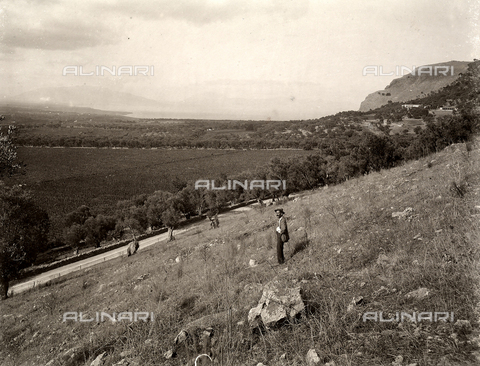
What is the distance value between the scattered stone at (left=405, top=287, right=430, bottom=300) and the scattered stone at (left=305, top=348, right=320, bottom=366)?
2003 mm

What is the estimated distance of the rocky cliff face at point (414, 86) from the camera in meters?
125

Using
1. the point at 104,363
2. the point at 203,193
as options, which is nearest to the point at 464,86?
the point at 203,193

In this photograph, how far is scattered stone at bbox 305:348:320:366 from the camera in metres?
3.80

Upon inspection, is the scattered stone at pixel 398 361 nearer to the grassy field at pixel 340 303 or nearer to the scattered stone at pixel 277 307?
the grassy field at pixel 340 303

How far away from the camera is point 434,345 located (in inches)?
143

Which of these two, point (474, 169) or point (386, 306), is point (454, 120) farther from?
point (386, 306)

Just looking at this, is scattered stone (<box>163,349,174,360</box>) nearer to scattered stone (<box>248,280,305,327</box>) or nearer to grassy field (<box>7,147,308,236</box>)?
scattered stone (<box>248,280,305,327</box>)

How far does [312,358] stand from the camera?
152 inches

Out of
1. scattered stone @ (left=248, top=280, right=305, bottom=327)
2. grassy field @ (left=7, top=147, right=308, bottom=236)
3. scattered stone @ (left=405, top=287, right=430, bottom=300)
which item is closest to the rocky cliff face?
grassy field @ (left=7, top=147, right=308, bottom=236)

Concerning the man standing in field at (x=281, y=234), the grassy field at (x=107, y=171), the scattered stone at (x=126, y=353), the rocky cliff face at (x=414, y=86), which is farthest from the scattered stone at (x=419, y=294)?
the rocky cliff face at (x=414, y=86)

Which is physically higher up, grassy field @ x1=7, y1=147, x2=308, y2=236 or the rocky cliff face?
the rocky cliff face

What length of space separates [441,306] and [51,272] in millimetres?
37266

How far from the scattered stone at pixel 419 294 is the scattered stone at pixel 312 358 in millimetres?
2003

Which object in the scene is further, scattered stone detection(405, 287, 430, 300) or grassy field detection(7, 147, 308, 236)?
grassy field detection(7, 147, 308, 236)
